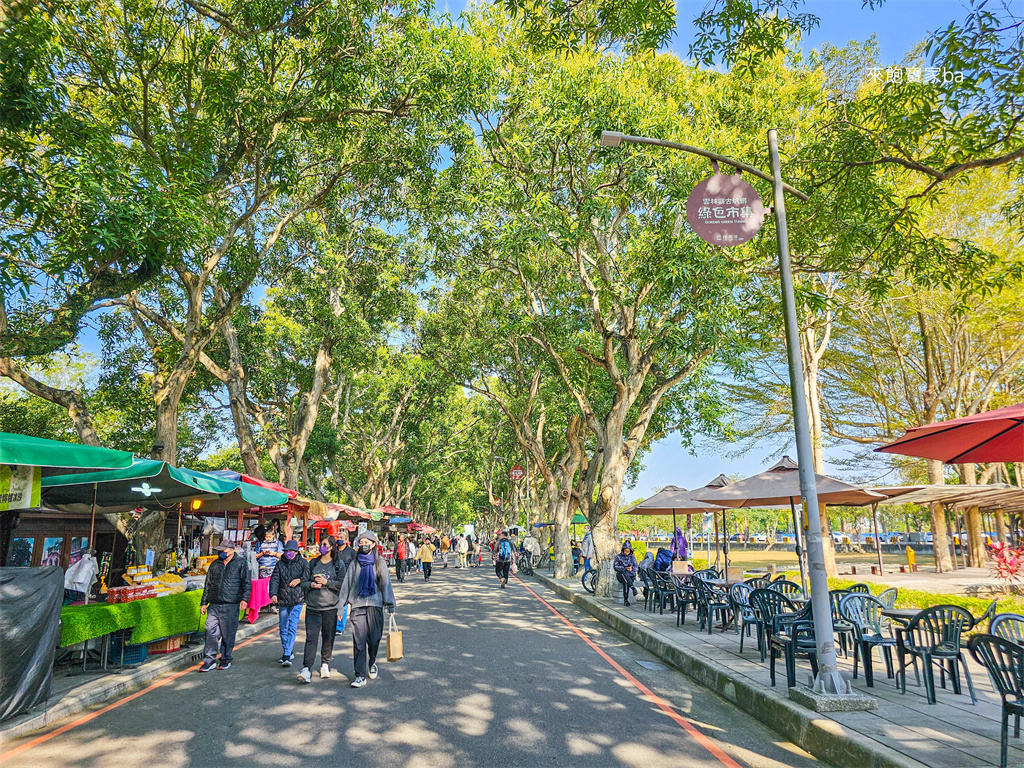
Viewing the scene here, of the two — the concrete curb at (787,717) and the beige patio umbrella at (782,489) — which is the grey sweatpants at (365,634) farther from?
the beige patio umbrella at (782,489)

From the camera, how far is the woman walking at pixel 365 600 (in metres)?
7.48

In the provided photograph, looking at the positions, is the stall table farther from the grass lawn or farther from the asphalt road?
the grass lawn

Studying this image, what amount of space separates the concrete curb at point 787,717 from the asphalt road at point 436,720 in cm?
15

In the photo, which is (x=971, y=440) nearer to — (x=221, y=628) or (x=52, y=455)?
(x=221, y=628)

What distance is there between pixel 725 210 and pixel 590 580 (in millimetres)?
13949

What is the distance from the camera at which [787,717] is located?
19.5 ft

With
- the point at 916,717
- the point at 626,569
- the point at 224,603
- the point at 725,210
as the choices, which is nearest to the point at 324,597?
the point at 224,603

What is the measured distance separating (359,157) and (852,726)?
14549mm

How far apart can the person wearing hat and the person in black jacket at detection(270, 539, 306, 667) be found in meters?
8.91

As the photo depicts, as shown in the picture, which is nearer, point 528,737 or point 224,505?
point 528,737

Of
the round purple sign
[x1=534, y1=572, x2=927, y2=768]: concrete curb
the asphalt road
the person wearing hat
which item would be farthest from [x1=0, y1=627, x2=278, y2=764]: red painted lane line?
the person wearing hat

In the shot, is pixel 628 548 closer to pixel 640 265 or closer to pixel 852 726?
pixel 640 265

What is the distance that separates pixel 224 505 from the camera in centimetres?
1424

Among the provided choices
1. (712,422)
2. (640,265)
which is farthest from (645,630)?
(712,422)
